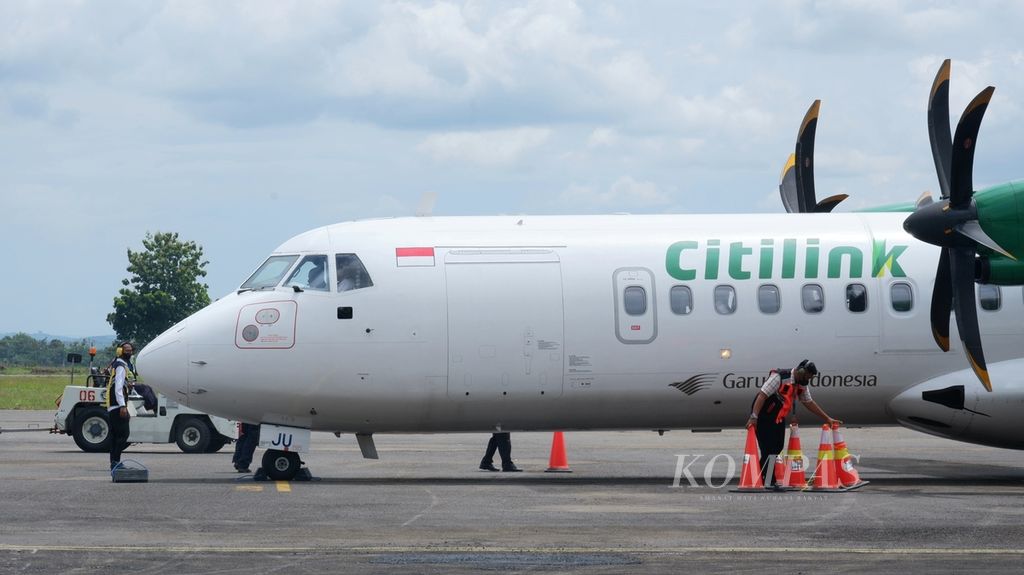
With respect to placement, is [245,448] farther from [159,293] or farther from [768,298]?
[159,293]

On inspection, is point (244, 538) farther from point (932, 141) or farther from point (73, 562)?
point (932, 141)

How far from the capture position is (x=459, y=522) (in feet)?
50.9

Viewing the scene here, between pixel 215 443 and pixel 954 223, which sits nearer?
pixel 954 223

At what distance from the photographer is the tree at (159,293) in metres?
97.3

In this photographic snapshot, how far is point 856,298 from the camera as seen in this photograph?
20984 mm

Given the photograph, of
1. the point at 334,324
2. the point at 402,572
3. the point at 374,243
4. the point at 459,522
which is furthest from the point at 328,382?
the point at 402,572

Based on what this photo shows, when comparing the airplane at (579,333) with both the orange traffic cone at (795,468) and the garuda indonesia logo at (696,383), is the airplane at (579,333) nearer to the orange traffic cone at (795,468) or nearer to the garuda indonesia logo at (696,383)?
the garuda indonesia logo at (696,383)

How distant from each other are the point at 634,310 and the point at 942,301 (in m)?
4.50

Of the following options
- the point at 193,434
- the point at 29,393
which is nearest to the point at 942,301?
the point at 193,434

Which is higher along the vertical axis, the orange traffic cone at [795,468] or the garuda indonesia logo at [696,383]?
the garuda indonesia logo at [696,383]

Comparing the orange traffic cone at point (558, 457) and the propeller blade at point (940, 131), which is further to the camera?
the orange traffic cone at point (558, 457)

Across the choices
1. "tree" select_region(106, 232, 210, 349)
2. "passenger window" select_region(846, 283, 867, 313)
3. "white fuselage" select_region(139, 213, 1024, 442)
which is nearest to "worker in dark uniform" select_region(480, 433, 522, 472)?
"white fuselage" select_region(139, 213, 1024, 442)

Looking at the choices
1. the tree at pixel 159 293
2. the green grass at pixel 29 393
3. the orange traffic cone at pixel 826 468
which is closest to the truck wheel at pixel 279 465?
the orange traffic cone at pixel 826 468

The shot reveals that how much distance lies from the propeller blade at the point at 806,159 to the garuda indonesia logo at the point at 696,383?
16.3 ft
